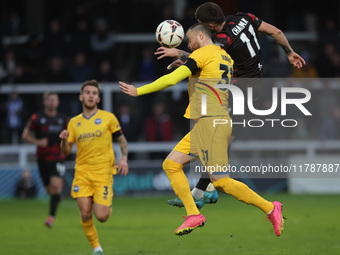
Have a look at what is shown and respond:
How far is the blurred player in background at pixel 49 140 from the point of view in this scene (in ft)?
42.2

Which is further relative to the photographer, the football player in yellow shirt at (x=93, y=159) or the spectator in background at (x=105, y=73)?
the spectator in background at (x=105, y=73)

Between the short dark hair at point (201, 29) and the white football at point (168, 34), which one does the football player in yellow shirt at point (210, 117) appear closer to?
the short dark hair at point (201, 29)

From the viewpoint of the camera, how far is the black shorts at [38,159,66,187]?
12898 mm

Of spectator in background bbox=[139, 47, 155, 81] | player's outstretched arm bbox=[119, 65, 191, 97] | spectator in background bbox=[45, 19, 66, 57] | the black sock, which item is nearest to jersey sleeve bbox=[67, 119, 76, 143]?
player's outstretched arm bbox=[119, 65, 191, 97]

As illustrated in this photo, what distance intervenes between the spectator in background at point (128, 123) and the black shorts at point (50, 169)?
465 centimetres

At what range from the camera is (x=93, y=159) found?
972cm

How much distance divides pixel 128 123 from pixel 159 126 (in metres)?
0.89

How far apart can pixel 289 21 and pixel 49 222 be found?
12115 mm

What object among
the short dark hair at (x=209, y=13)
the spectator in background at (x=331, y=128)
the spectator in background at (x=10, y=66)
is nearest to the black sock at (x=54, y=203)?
the short dark hair at (x=209, y=13)

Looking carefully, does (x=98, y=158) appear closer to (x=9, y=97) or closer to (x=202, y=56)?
(x=202, y=56)

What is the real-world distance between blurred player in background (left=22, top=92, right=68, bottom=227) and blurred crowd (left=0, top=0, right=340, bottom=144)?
4313 millimetres

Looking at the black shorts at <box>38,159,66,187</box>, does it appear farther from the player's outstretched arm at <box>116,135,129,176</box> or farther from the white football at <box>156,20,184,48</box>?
the white football at <box>156,20,184,48</box>

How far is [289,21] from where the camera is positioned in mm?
21828

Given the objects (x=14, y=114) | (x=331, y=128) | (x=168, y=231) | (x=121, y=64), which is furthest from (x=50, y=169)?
(x=331, y=128)
